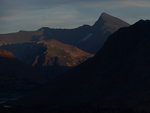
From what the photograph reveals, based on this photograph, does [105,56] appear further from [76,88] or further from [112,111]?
[112,111]

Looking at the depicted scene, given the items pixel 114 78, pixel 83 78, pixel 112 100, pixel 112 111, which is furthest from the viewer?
pixel 83 78

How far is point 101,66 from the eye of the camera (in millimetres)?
187875

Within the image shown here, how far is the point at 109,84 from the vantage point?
558 feet

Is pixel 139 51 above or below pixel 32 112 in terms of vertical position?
above

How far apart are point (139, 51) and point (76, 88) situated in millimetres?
25944

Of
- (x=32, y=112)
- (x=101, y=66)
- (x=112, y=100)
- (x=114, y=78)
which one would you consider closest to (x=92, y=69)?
(x=101, y=66)

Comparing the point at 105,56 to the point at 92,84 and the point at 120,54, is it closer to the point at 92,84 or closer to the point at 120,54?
the point at 120,54

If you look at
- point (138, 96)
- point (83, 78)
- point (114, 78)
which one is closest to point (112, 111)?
point (138, 96)

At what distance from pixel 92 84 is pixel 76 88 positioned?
6.92 m

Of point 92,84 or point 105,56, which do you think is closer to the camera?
point 92,84

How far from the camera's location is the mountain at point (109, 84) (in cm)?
14425

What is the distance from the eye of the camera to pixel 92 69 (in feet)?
626

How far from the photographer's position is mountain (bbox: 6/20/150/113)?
144250 mm

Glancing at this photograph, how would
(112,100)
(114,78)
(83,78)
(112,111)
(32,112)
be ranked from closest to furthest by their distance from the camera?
(112,111) → (32,112) → (112,100) → (114,78) → (83,78)
